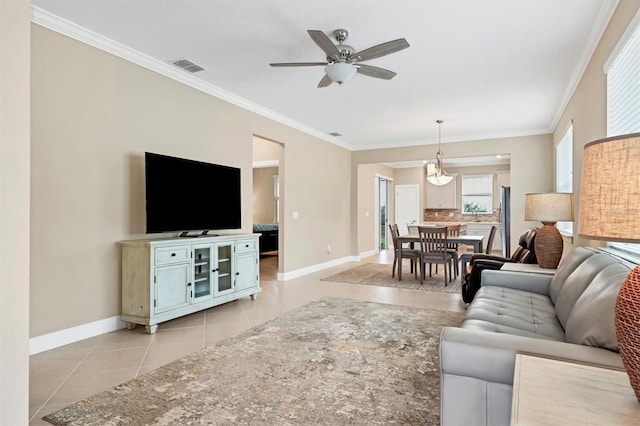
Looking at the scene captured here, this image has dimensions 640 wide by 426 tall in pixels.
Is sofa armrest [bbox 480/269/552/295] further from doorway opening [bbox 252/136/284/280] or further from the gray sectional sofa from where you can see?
doorway opening [bbox 252/136/284/280]

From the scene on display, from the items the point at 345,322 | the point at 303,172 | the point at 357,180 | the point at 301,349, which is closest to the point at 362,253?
the point at 357,180

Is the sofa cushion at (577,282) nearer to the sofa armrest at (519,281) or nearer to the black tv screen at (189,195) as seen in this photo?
the sofa armrest at (519,281)

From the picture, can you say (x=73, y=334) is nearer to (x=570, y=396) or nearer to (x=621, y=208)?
(x=570, y=396)

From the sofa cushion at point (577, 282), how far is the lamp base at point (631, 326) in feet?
3.84

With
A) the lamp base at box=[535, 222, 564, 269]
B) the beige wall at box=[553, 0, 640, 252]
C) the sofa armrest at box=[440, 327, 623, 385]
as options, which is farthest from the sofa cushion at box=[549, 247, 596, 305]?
the sofa armrest at box=[440, 327, 623, 385]

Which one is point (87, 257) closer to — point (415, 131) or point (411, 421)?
point (411, 421)

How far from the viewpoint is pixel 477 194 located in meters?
11.3

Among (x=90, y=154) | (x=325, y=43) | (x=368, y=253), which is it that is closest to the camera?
(x=325, y=43)

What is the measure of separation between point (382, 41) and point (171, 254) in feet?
9.29

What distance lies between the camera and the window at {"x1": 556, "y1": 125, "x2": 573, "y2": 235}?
16.1ft

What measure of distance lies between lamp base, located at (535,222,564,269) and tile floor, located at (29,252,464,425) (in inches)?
43.0

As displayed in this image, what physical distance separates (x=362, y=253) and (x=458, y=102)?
4921 millimetres

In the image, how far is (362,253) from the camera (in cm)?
925

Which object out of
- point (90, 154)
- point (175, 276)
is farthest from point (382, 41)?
point (175, 276)
